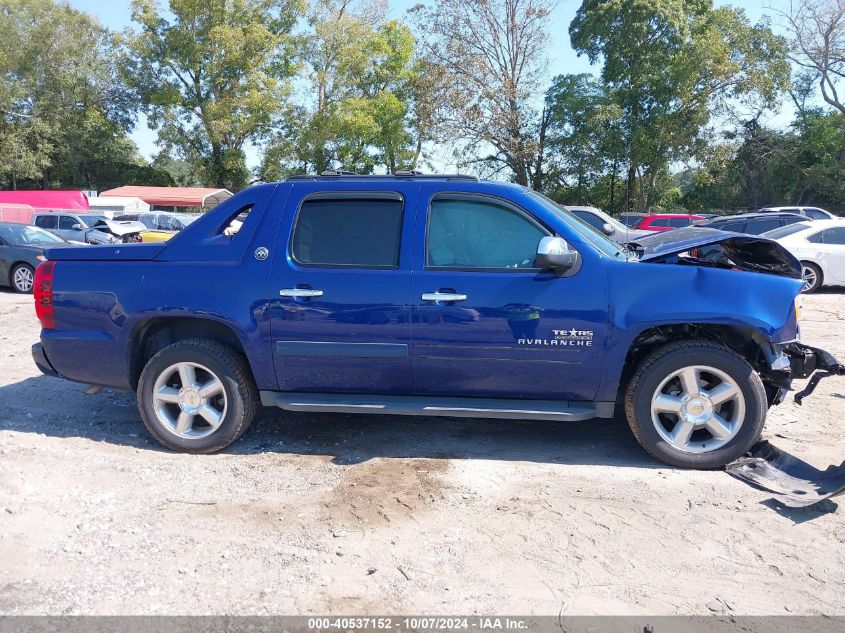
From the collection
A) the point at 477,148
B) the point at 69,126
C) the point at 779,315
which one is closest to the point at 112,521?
the point at 779,315

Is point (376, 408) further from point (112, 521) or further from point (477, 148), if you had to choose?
point (477, 148)

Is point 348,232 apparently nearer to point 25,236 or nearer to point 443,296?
point 443,296

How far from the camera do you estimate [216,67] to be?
3728 cm

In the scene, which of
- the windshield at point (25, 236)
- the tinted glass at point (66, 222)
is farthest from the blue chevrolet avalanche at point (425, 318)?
the tinted glass at point (66, 222)

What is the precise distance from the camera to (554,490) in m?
3.99

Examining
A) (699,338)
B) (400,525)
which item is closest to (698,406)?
(699,338)

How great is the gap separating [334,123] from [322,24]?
7122 mm

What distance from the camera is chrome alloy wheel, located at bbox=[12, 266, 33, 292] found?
1329 cm

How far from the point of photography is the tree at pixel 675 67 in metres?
29.0

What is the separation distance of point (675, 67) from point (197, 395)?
29696mm

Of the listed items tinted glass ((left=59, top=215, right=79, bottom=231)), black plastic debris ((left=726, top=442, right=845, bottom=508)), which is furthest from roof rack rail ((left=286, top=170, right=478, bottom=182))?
tinted glass ((left=59, top=215, right=79, bottom=231))

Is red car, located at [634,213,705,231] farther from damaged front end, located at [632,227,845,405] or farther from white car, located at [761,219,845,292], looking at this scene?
damaged front end, located at [632,227,845,405]

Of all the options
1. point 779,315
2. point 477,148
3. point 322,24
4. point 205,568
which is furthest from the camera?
point 322,24

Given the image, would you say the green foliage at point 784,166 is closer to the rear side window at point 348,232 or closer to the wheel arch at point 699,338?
the wheel arch at point 699,338
